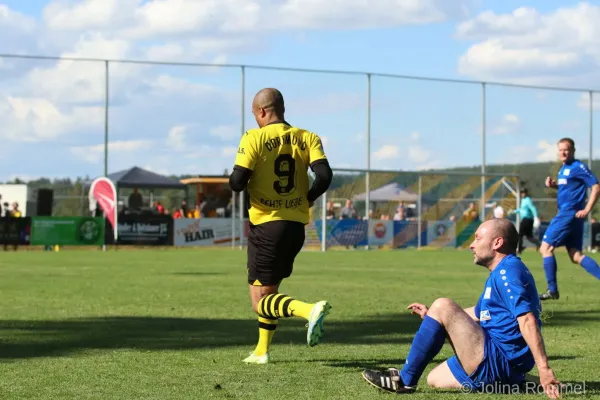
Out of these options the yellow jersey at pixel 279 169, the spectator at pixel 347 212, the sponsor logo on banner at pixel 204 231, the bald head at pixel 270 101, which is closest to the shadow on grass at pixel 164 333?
the yellow jersey at pixel 279 169

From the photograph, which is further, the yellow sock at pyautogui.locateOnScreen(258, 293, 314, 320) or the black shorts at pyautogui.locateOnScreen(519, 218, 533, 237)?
the black shorts at pyautogui.locateOnScreen(519, 218, 533, 237)

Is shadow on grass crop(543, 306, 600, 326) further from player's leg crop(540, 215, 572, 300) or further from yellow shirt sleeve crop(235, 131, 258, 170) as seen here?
yellow shirt sleeve crop(235, 131, 258, 170)

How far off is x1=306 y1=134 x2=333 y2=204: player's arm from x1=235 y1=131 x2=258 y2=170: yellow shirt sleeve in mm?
421

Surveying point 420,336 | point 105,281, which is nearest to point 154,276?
point 105,281

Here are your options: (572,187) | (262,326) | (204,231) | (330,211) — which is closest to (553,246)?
(572,187)

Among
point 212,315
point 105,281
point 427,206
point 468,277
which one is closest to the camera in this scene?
point 212,315

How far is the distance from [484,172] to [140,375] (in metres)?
33.7

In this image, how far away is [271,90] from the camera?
782 cm

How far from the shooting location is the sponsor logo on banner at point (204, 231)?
120 feet

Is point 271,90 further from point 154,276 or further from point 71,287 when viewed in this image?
point 154,276

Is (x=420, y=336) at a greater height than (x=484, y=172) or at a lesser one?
lesser

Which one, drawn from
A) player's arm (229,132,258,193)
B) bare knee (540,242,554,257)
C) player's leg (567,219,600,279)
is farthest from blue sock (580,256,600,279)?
player's arm (229,132,258,193)

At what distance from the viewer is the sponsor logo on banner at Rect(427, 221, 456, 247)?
Answer: 36969 millimetres

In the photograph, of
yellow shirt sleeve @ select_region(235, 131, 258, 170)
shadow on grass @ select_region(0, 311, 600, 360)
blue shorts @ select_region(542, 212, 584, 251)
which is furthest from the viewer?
blue shorts @ select_region(542, 212, 584, 251)
